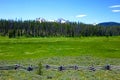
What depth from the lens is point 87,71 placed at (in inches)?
1591

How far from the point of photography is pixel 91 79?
3306 centimetres

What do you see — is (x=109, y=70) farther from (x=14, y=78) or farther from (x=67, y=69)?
(x=14, y=78)

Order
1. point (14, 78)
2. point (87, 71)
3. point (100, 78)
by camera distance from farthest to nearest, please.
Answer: point (87, 71)
point (100, 78)
point (14, 78)

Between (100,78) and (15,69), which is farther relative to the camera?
(15,69)

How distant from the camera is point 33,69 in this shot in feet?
133

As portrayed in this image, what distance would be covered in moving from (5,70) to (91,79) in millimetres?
15557

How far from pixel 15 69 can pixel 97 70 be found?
1394cm

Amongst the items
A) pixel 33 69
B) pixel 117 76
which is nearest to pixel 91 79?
pixel 117 76

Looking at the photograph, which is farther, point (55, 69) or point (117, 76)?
point (55, 69)

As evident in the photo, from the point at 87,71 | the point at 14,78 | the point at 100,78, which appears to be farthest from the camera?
the point at 87,71

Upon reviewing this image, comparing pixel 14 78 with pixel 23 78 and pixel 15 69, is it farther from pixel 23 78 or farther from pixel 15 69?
pixel 15 69

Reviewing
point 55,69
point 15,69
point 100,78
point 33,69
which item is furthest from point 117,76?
point 15,69

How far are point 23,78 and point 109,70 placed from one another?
54.1ft

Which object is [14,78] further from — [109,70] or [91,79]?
[109,70]
